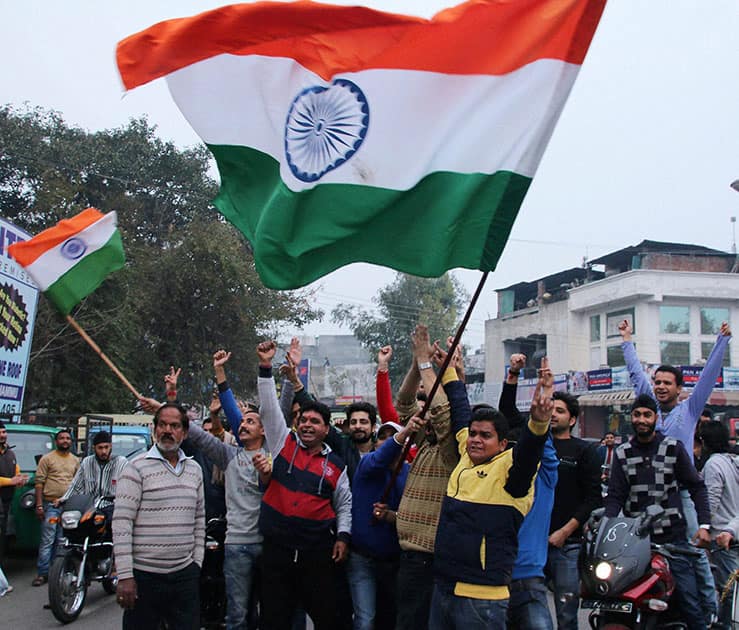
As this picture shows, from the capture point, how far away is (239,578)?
20.9 ft

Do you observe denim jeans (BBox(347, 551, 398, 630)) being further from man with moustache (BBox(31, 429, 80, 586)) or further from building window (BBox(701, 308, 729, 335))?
building window (BBox(701, 308, 729, 335))

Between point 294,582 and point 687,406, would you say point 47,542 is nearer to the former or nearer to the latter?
point 294,582

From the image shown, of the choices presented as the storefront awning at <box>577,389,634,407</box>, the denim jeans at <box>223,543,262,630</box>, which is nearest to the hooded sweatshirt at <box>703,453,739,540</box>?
the denim jeans at <box>223,543,262,630</box>

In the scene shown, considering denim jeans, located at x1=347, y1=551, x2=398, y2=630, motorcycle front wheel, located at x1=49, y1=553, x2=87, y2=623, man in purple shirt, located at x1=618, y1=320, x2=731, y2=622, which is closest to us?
denim jeans, located at x1=347, y1=551, x2=398, y2=630

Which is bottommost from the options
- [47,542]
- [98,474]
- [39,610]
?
[39,610]

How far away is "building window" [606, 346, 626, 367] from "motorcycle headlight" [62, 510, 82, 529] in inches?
1522

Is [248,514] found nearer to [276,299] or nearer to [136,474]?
[136,474]

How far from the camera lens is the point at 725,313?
44.9m

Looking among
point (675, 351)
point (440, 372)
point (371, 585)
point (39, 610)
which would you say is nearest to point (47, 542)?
point (39, 610)

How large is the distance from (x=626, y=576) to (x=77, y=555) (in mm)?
5629

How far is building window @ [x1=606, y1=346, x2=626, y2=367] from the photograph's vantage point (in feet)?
147

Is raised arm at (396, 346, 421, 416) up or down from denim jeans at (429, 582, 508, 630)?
up

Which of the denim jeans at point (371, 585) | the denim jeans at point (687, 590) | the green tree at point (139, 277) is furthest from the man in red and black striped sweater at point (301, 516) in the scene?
the green tree at point (139, 277)

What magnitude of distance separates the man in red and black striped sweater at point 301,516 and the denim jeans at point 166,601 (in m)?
0.60
